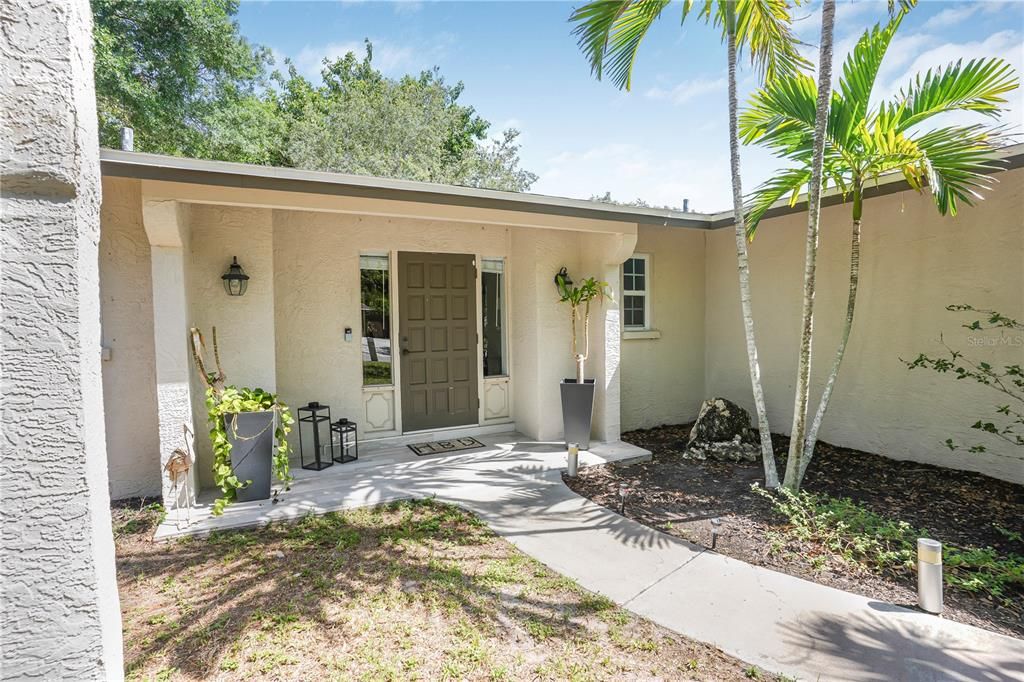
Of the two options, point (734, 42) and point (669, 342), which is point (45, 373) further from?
point (669, 342)

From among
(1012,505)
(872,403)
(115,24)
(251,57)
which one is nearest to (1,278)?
(1012,505)

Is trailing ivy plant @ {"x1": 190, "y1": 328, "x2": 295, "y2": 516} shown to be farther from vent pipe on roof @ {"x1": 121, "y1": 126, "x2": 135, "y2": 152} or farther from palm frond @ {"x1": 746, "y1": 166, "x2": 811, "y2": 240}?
palm frond @ {"x1": 746, "y1": 166, "x2": 811, "y2": 240}

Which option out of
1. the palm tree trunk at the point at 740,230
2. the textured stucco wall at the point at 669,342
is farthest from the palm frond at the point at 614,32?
the textured stucco wall at the point at 669,342

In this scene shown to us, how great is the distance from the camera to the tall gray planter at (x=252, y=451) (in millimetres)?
4414

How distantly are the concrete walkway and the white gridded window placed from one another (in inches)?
121

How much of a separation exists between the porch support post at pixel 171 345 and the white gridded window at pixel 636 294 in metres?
5.39

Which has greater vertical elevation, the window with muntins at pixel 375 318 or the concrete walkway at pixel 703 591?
the window with muntins at pixel 375 318

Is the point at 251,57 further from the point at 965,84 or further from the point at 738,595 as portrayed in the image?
the point at 738,595

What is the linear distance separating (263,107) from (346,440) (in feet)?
53.3

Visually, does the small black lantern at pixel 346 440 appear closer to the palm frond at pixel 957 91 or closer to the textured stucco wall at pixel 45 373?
the textured stucco wall at pixel 45 373

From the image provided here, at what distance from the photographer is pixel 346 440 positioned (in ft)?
19.2

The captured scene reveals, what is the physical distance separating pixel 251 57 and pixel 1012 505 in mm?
19933

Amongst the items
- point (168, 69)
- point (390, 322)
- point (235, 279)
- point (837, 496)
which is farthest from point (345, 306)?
point (168, 69)

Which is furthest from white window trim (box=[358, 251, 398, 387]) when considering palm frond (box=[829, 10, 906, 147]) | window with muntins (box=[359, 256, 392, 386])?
palm frond (box=[829, 10, 906, 147])
